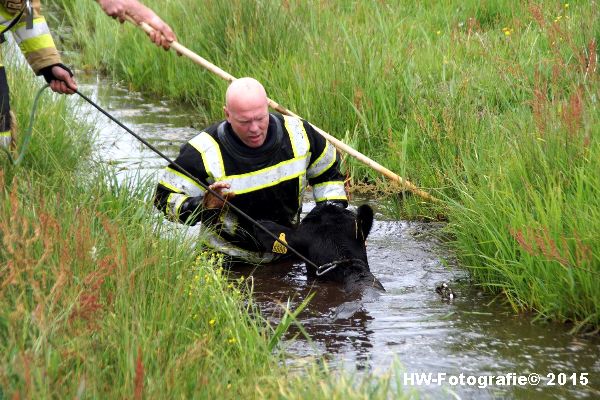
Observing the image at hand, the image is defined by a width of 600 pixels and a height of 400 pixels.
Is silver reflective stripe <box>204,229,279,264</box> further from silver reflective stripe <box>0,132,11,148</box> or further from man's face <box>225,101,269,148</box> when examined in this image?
silver reflective stripe <box>0,132,11,148</box>

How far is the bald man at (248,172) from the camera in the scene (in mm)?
6102

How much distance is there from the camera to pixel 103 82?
11.9 m

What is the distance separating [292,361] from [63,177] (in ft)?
5.79

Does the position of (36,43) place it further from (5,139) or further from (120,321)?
(120,321)

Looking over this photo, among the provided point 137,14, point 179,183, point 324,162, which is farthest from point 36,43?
point 324,162

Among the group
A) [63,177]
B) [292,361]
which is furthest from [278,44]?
[292,361]

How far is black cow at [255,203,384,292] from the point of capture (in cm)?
584

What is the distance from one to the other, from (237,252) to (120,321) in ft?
8.70

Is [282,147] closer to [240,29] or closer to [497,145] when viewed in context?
[497,145]

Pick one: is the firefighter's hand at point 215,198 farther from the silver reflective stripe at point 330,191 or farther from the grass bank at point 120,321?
the silver reflective stripe at point 330,191

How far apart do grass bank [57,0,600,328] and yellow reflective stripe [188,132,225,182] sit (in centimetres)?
136

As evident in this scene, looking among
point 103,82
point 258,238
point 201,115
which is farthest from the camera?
point 103,82

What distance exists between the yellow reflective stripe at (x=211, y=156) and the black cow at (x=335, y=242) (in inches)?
18.0

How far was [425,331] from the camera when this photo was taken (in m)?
5.24
